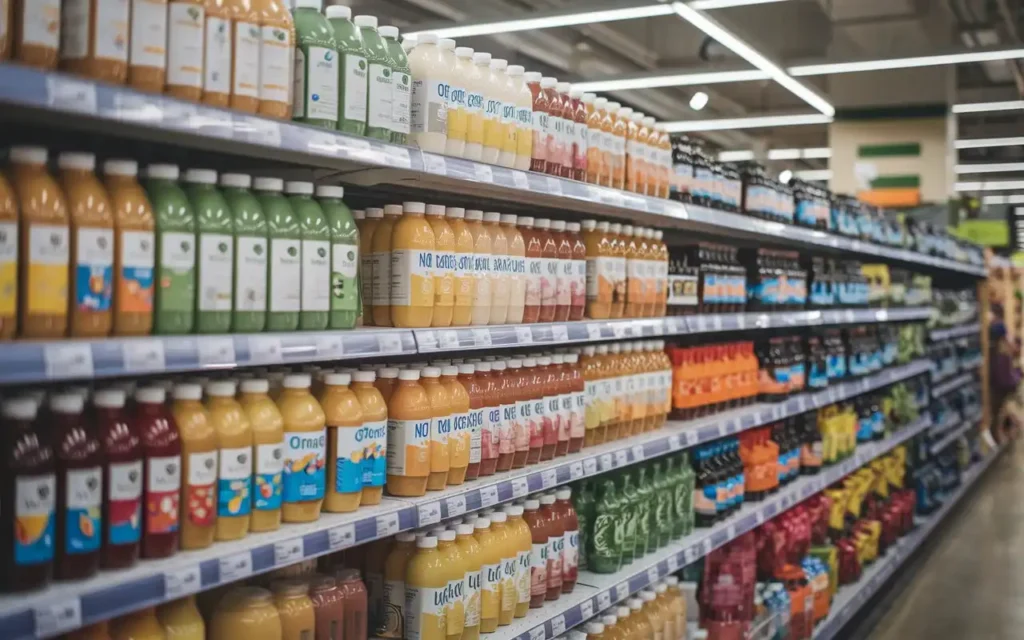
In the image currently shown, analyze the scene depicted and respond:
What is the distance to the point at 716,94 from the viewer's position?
12242 mm

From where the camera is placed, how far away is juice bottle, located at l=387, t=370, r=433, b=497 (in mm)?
2418

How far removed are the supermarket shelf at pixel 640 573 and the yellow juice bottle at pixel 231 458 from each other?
1017 millimetres

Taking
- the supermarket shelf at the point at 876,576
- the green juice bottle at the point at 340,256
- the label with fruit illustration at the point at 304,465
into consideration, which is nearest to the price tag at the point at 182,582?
the label with fruit illustration at the point at 304,465

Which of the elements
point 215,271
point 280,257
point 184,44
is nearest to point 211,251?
point 215,271

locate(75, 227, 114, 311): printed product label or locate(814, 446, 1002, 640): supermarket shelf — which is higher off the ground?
locate(75, 227, 114, 311): printed product label

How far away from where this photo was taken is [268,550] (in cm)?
195

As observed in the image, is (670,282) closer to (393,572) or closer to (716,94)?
(393,572)

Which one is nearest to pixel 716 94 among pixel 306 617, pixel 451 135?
pixel 451 135

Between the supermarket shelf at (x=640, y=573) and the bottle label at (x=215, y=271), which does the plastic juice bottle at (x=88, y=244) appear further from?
the supermarket shelf at (x=640, y=573)

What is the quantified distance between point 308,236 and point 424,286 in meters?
0.42

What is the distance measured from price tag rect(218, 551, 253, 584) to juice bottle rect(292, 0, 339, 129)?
939 millimetres

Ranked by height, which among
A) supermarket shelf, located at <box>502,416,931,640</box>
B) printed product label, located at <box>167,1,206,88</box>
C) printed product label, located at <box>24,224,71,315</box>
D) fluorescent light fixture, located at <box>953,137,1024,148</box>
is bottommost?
supermarket shelf, located at <box>502,416,931,640</box>

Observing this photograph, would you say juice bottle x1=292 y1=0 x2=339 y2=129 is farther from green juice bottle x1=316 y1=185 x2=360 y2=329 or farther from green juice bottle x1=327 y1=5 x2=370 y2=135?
green juice bottle x1=316 y1=185 x2=360 y2=329

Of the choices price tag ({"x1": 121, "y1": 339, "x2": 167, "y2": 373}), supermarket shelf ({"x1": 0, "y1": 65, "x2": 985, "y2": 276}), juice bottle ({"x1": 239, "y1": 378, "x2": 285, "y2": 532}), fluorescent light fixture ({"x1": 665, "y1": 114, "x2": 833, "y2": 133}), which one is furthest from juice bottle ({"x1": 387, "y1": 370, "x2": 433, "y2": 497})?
fluorescent light fixture ({"x1": 665, "y1": 114, "x2": 833, "y2": 133})
